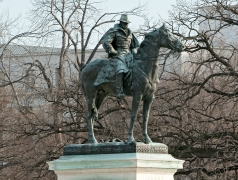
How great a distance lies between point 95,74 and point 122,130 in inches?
438

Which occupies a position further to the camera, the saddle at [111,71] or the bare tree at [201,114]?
the bare tree at [201,114]

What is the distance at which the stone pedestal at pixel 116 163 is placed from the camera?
516 inches

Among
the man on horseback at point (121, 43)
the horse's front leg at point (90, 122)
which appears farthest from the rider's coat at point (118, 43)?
the horse's front leg at point (90, 122)

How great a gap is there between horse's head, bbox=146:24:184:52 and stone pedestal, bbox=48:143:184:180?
62.1 inches

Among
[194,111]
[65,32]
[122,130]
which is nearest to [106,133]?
[122,130]

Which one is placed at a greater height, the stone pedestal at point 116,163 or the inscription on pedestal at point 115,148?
the inscription on pedestal at point 115,148

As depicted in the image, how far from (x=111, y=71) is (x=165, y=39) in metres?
0.99

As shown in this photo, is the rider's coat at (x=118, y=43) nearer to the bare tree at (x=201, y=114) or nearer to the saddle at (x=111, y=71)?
the saddle at (x=111, y=71)

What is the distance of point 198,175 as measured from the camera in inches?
920

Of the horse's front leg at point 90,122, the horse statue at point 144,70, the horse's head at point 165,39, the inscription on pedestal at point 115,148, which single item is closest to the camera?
the inscription on pedestal at point 115,148

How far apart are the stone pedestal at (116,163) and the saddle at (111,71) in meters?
1.06

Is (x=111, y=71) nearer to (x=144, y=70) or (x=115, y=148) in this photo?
(x=144, y=70)

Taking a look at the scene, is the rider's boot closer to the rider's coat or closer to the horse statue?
the horse statue

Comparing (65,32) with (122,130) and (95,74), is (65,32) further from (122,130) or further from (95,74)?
(95,74)
